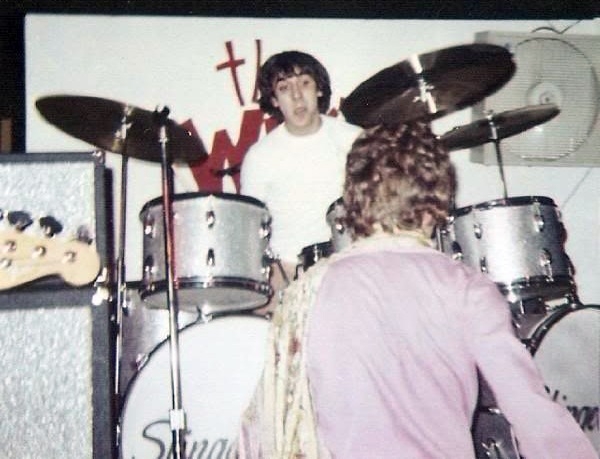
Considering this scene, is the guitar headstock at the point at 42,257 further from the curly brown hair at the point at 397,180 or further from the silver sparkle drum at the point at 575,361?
the silver sparkle drum at the point at 575,361

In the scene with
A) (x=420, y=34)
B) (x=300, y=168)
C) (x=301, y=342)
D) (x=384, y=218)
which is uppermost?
(x=420, y=34)

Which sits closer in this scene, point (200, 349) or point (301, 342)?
point (301, 342)

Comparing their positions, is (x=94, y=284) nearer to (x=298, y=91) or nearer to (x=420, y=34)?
(x=298, y=91)

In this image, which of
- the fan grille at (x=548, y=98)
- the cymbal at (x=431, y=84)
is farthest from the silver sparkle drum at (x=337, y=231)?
the fan grille at (x=548, y=98)

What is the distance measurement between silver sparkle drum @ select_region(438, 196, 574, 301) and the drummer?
970 mm

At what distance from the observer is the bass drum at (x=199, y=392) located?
2.67 m

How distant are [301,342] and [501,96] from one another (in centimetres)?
326

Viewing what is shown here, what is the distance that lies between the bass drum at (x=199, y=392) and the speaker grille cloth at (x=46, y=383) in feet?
4.25

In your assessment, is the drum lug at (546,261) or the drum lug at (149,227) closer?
the drum lug at (149,227)

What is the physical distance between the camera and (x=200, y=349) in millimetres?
2713

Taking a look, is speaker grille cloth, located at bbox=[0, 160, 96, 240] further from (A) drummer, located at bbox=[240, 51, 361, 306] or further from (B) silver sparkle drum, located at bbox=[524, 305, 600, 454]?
(A) drummer, located at bbox=[240, 51, 361, 306]

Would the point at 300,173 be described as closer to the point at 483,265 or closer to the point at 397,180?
the point at 483,265

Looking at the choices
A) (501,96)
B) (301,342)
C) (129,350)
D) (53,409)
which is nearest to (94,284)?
(53,409)

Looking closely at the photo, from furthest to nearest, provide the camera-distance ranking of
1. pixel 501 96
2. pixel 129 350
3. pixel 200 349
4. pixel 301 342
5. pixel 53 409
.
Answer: pixel 501 96 < pixel 129 350 < pixel 200 349 < pixel 301 342 < pixel 53 409
